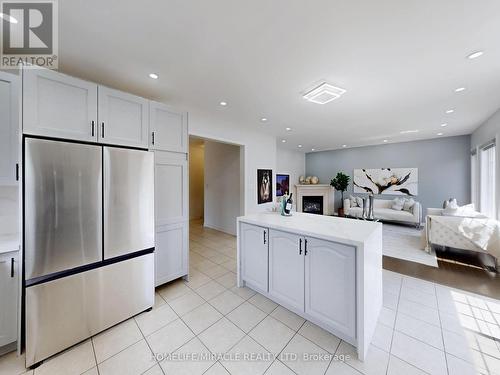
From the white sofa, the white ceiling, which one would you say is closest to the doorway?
the white ceiling

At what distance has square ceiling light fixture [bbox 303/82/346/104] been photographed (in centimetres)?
236

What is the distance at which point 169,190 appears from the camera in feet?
7.79

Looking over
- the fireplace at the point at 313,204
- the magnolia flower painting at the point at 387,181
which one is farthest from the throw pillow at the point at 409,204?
the fireplace at the point at 313,204

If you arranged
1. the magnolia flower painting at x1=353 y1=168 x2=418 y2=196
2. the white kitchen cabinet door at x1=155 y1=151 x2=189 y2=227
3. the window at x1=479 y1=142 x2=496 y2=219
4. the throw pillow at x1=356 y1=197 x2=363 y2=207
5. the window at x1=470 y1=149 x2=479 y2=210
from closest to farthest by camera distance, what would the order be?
the white kitchen cabinet door at x1=155 y1=151 x2=189 y2=227
the window at x1=479 y1=142 x2=496 y2=219
the window at x1=470 y1=149 x2=479 y2=210
the magnolia flower painting at x1=353 y1=168 x2=418 y2=196
the throw pillow at x1=356 y1=197 x2=363 y2=207

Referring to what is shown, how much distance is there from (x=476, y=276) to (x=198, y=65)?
15.3ft

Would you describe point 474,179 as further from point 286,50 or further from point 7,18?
point 7,18

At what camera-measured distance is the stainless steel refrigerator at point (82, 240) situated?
4.63 feet

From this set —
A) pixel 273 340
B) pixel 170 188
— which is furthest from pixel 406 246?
pixel 170 188

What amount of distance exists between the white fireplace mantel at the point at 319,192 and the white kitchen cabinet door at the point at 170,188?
5.77 metres

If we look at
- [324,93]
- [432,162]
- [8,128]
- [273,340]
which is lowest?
[273,340]

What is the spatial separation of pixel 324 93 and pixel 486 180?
4794mm

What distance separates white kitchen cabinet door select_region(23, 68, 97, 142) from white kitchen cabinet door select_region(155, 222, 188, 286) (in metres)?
1.28

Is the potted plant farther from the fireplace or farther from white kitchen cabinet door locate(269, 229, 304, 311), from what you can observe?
white kitchen cabinet door locate(269, 229, 304, 311)

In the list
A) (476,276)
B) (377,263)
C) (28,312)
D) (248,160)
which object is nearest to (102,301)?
(28,312)
